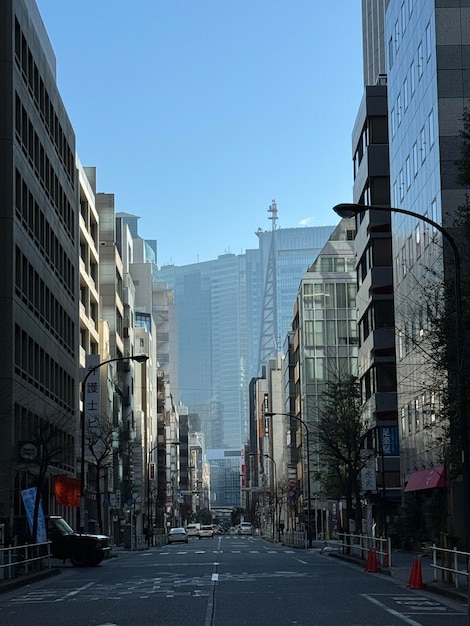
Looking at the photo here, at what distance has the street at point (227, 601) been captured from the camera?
64.3 ft

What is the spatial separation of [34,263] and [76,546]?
849 inches

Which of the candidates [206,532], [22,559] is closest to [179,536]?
[206,532]

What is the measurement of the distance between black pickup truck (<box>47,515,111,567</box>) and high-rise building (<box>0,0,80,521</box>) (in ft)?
6.67

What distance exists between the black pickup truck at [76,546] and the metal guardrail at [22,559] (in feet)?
2.44

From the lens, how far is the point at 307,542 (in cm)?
7688

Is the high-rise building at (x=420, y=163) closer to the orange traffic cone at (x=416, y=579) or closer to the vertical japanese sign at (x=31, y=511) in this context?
the vertical japanese sign at (x=31, y=511)

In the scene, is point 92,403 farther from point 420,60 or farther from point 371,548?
point 371,548

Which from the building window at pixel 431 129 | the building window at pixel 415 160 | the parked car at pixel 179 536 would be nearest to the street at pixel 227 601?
the building window at pixel 431 129

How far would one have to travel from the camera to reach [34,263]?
200 ft

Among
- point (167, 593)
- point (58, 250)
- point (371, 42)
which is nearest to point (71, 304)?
point (58, 250)

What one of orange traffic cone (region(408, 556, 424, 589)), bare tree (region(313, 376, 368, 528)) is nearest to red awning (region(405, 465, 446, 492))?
bare tree (region(313, 376, 368, 528))

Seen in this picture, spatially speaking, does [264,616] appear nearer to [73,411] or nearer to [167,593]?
[167,593]

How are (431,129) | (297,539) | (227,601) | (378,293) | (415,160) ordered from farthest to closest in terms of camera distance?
(297,539) < (378,293) < (415,160) < (431,129) < (227,601)

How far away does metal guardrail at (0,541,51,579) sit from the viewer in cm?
3186
